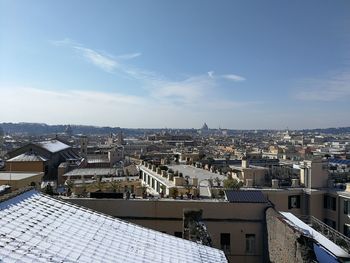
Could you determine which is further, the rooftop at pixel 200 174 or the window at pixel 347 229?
the rooftop at pixel 200 174

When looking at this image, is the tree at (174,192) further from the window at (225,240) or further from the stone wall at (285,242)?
the stone wall at (285,242)

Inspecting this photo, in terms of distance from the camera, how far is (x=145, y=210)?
23.7 metres

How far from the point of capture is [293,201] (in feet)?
100

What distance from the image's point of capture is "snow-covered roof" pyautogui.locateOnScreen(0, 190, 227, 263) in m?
9.48

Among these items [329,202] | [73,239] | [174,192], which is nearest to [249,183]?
[329,202]

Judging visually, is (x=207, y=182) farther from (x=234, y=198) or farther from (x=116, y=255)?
(x=116, y=255)

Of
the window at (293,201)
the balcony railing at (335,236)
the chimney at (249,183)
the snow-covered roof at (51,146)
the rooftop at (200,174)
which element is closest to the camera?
the balcony railing at (335,236)

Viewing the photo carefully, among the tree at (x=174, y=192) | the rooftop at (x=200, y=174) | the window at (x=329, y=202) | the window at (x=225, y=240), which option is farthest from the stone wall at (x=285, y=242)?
the rooftop at (x=200, y=174)

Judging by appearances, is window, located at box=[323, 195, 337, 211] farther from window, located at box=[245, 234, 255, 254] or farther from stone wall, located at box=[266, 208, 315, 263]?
stone wall, located at box=[266, 208, 315, 263]

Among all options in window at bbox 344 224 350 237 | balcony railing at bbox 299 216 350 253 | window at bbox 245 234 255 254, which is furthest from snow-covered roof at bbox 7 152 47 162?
balcony railing at bbox 299 216 350 253

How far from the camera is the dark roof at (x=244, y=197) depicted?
2369 cm

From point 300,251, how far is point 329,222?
18.4 m

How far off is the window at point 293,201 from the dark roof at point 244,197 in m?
6.55

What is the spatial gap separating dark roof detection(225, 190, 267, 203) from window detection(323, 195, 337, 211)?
9.20 metres
